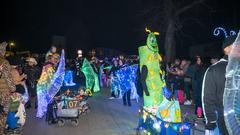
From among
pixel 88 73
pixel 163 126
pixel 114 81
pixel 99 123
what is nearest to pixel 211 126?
pixel 163 126

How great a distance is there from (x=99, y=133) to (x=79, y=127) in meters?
1.09

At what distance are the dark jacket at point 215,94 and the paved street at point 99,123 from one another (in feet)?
15.1

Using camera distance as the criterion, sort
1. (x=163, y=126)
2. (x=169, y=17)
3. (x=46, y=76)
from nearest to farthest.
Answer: (x=163, y=126)
(x=46, y=76)
(x=169, y=17)

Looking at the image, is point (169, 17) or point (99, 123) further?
point (169, 17)

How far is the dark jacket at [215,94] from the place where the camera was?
181 inches

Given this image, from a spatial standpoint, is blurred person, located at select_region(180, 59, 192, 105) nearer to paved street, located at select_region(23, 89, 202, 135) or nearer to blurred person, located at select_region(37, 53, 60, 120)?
paved street, located at select_region(23, 89, 202, 135)

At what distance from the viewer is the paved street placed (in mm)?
9531

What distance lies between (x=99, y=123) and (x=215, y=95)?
646 centimetres

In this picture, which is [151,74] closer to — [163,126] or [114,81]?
[163,126]

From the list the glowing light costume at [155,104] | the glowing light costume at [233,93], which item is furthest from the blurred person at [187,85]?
the glowing light costume at [233,93]

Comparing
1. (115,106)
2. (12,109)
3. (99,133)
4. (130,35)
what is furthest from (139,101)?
(130,35)

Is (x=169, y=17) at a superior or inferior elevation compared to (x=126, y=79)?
superior

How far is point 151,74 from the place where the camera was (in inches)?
345

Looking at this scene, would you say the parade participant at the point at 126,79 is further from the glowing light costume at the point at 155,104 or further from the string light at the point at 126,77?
the glowing light costume at the point at 155,104
